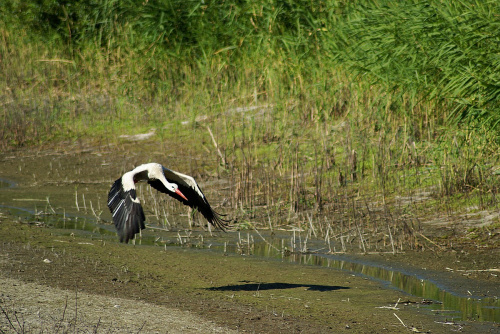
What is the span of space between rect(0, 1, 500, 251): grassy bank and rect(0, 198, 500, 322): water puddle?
52cm

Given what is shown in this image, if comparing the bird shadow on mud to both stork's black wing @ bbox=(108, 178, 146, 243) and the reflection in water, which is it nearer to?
the reflection in water

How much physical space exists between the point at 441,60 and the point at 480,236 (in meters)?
2.63

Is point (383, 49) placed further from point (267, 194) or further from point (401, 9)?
point (267, 194)

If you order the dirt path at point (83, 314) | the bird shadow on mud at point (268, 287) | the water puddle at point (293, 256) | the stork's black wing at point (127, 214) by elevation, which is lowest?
the dirt path at point (83, 314)

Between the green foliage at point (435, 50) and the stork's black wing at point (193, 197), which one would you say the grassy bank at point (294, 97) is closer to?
the green foliage at point (435, 50)

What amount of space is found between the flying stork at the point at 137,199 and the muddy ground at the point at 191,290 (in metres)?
0.46

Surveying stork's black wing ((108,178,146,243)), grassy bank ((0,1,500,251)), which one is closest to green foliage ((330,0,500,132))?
grassy bank ((0,1,500,251))

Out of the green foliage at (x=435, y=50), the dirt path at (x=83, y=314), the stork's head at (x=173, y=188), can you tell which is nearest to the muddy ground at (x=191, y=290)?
the dirt path at (x=83, y=314)

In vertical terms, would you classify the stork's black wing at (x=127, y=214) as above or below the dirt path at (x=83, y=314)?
above

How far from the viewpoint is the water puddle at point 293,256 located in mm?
5898

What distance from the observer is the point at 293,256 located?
25.2 feet

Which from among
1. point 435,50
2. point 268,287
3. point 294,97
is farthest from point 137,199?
point 294,97

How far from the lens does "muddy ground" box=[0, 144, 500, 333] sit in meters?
5.06

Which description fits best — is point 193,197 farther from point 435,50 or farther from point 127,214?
point 435,50
